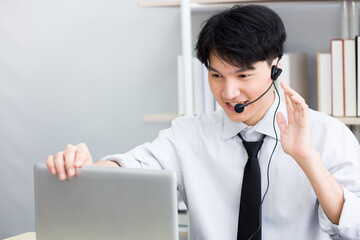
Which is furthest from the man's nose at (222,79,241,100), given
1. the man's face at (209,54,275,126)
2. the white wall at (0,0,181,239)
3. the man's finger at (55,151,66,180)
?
the white wall at (0,0,181,239)

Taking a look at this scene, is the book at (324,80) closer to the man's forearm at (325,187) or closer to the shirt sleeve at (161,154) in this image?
the shirt sleeve at (161,154)

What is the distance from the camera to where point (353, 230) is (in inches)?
55.8

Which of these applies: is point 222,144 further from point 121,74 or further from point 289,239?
point 121,74

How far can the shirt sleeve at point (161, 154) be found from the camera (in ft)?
5.48

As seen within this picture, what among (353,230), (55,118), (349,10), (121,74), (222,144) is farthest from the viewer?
(55,118)

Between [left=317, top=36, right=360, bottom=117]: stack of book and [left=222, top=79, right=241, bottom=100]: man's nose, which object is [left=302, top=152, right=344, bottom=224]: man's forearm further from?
[left=317, top=36, right=360, bottom=117]: stack of book

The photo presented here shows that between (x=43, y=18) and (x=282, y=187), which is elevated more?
(x=43, y=18)

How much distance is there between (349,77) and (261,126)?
0.63 metres

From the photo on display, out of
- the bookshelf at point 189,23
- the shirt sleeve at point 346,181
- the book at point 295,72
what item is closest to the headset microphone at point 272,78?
the shirt sleeve at point 346,181

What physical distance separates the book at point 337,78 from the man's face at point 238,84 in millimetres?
609

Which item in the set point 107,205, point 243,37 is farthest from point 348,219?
point 107,205

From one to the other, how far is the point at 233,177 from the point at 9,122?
6.48ft

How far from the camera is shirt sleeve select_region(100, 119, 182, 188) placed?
1.67m

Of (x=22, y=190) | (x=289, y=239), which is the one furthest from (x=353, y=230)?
(x=22, y=190)
